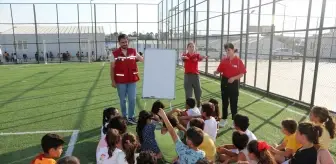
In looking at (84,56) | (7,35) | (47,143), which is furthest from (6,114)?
(7,35)

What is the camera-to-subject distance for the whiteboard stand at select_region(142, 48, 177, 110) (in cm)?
711

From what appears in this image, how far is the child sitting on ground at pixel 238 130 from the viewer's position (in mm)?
4168

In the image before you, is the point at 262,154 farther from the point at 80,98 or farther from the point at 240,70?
the point at 80,98

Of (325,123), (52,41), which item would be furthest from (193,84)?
(52,41)

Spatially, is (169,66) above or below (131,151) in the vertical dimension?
above

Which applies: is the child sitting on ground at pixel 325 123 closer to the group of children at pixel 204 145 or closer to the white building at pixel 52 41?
the group of children at pixel 204 145

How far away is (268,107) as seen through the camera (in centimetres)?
836

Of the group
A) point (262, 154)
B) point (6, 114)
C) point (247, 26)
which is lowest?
point (6, 114)

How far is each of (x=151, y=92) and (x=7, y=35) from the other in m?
42.9

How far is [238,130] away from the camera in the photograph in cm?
427

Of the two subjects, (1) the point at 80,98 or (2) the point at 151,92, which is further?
(1) the point at 80,98

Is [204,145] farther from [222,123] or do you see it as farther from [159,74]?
[159,74]

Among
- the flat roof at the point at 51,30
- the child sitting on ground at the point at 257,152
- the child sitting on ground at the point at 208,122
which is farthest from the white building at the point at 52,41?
the child sitting on ground at the point at 257,152

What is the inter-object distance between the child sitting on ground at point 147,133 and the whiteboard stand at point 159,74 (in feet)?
8.37
